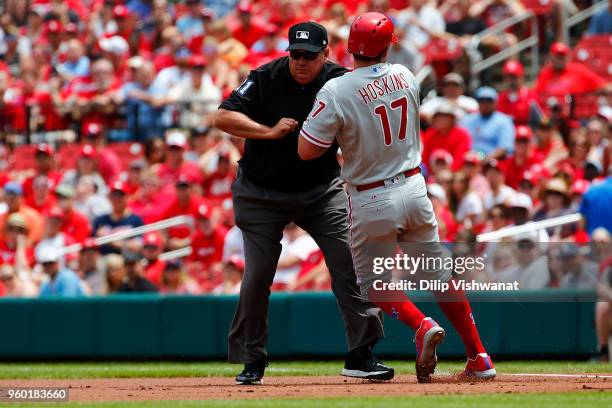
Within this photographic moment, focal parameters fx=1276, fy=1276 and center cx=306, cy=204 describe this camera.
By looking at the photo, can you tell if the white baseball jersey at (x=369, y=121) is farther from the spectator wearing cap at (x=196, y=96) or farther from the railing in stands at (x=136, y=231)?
the spectator wearing cap at (x=196, y=96)

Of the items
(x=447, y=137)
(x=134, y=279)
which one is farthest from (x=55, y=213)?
(x=447, y=137)

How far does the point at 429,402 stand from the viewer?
21.1 ft

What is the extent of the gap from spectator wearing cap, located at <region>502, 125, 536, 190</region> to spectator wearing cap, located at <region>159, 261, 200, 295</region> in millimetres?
3685

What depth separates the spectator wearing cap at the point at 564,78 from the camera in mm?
15250

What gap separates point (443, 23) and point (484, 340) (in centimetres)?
741

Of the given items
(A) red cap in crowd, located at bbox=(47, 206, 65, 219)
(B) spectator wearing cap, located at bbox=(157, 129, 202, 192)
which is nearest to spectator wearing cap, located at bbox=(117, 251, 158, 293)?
(A) red cap in crowd, located at bbox=(47, 206, 65, 219)

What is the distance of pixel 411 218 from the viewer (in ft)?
23.8

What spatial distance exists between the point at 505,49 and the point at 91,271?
671 centimetres

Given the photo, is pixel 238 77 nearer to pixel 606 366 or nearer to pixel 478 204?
pixel 478 204

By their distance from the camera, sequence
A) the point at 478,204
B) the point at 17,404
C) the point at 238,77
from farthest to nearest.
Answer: the point at 238,77
the point at 478,204
the point at 17,404

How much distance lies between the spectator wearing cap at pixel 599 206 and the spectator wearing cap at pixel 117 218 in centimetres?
592

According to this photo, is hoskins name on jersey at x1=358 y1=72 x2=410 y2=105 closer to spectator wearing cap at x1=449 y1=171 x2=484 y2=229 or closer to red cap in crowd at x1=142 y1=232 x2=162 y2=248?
spectator wearing cap at x1=449 y1=171 x2=484 y2=229

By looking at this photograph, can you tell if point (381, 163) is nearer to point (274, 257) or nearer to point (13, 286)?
point (274, 257)

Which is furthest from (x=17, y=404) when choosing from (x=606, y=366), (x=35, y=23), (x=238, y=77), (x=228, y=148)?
(x=35, y=23)
